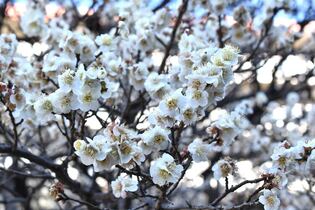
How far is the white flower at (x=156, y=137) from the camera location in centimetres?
229

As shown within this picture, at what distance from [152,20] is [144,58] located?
36 centimetres

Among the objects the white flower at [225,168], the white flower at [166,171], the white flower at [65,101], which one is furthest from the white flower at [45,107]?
the white flower at [225,168]

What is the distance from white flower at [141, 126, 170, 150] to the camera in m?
2.29

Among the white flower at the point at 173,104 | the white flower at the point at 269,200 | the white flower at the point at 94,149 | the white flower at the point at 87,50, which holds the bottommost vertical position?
the white flower at the point at 269,200

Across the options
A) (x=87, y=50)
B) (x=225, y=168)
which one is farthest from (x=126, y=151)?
(x=87, y=50)

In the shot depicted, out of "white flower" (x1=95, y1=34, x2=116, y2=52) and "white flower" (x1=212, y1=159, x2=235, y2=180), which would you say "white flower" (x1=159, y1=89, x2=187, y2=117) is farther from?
"white flower" (x1=95, y1=34, x2=116, y2=52)

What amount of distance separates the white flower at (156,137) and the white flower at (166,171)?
Result: 8 cm

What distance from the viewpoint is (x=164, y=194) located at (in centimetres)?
243

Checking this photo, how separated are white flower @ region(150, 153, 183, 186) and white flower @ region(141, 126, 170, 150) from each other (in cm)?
8

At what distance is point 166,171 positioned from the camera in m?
2.22

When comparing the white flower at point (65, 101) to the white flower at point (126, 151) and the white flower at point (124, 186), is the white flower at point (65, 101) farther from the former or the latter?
the white flower at point (124, 186)

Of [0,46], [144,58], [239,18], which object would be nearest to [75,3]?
[144,58]

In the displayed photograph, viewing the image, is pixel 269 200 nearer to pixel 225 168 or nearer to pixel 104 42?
pixel 225 168

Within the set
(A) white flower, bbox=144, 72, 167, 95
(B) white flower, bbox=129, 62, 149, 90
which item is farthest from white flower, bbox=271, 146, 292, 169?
(B) white flower, bbox=129, 62, 149, 90
